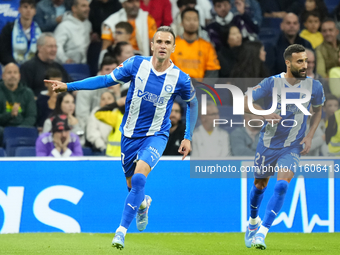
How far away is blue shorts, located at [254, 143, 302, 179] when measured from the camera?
614 centimetres

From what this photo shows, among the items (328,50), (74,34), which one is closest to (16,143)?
(74,34)

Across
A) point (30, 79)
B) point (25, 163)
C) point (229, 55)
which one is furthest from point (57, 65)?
point (229, 55)

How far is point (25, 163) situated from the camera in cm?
756

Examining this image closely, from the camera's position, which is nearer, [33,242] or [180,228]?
[33,242]

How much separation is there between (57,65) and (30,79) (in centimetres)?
54

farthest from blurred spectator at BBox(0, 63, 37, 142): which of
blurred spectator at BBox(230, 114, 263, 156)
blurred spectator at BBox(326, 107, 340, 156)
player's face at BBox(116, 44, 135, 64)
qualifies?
blurred spectator at BBox(326, 107, 340, 156)

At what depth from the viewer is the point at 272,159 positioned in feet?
20.8

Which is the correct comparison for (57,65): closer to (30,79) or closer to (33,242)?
(30,79)

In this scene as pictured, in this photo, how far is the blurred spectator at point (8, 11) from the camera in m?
9.77

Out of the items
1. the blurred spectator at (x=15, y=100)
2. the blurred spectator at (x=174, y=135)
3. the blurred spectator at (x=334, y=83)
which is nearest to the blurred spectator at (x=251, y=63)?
the blurred spectator at (x=334, y=83)

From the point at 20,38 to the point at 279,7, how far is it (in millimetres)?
5577

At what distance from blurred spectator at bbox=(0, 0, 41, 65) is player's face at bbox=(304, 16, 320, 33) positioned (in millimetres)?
5426

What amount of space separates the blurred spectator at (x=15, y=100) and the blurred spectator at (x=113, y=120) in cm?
122

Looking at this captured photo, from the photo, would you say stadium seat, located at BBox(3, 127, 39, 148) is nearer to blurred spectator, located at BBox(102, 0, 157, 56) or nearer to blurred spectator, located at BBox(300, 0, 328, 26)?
blurred spectator, located at BBox(102, 0, 157, 56)
